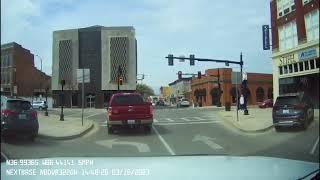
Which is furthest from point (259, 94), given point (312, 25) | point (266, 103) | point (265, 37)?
point (312, 25)

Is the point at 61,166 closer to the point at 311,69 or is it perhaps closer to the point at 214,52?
the point at 214,52

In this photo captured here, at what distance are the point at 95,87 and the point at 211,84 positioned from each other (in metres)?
1.41

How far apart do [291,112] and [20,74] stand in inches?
126

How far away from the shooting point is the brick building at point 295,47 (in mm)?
5719

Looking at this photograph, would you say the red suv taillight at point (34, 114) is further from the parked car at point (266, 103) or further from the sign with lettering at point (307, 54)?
the sign with lettering at point (307, 54)

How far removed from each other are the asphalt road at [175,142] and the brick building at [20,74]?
38 centimetres

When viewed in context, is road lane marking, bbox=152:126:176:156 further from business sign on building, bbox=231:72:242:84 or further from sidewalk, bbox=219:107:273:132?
business sign on building, bbox=231:72:242:84

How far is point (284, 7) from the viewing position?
19.3 ft

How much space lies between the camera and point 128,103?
19.5 feet

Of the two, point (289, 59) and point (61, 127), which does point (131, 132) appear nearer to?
point (61, 127)

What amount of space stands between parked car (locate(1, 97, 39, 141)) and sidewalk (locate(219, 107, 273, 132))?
2.33 meters

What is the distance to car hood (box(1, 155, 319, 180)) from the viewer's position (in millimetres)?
4848

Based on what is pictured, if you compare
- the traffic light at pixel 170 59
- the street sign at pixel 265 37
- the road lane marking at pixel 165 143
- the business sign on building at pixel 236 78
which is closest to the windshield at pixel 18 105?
the road lane marking at pixel 165 143

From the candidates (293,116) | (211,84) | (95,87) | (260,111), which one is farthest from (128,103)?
(293,116)
